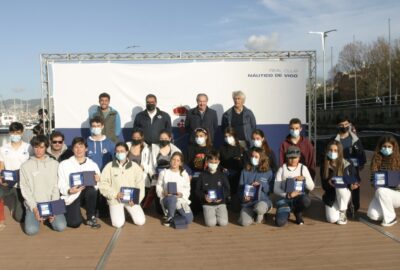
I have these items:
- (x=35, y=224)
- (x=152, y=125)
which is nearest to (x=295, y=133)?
(x=152, y=125)

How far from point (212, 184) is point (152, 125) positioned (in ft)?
7.43

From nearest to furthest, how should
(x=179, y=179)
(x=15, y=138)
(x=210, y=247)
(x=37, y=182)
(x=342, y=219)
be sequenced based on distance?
(x=210, y=247)
(x=37, y=182)
(x=342, y=219)
(x=179, y=179)
(x=15, y=138)

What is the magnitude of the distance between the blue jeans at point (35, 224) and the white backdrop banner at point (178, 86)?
345 cm

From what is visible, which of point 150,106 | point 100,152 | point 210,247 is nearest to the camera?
point 210,247

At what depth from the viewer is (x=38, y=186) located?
6242 millimetres

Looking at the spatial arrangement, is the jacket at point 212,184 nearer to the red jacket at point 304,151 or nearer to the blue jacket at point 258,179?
the blue jacket at point 258,179

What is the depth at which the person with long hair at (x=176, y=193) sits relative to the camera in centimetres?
647

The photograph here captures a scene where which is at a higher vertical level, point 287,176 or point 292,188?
point 287,176

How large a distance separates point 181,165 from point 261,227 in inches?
61.5

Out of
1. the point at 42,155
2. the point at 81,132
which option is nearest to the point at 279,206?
the point at 42,155

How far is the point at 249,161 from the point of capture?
22.3ft

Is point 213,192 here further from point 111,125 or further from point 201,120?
point 111,125

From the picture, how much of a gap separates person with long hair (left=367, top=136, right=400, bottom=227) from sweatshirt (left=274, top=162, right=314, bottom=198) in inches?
36.7

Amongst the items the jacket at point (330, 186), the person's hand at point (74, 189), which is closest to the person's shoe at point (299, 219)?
the jacket at point (330, 186)
